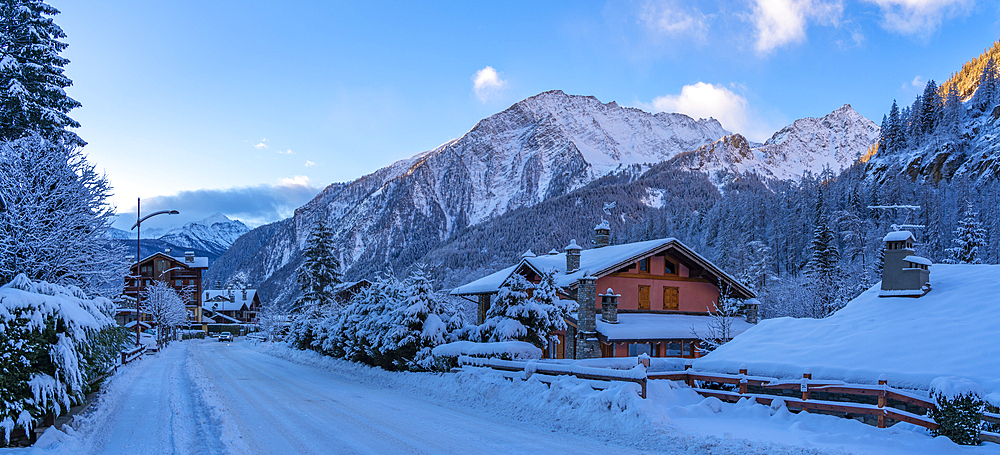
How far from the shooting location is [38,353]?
30.6ft

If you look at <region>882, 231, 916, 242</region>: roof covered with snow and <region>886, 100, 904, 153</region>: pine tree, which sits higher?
<region>886, 100, 904, 153</region>: pine tree

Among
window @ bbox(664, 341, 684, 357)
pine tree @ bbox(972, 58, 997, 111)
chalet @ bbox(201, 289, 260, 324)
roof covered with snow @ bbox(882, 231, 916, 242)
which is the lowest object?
chalet @ bbox(201, 289, 260, 324)

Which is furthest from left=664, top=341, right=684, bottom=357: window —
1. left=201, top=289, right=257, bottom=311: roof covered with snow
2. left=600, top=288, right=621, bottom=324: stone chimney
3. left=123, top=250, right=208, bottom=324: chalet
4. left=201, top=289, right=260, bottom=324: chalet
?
left=201, top=289, right=257, bottom=311: roof covered with snow

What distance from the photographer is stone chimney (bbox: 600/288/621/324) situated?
2644cm

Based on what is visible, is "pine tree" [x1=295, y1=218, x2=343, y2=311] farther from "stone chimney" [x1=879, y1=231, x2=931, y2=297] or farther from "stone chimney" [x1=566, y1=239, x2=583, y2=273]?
"stone chimney" [x1=879, y1=231, x2=931, y2=297]

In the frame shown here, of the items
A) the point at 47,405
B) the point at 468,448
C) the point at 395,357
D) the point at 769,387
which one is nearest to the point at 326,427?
the point at 468,448

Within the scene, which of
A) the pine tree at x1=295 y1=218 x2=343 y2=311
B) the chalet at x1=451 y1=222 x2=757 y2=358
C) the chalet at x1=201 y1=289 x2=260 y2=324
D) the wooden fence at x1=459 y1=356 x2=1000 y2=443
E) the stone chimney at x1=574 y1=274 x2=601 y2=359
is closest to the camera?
the wooden fence at x1=459 y1=356 x2=1000 y2=443

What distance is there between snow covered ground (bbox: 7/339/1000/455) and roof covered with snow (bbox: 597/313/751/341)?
935 centimetres

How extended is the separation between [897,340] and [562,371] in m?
7.97

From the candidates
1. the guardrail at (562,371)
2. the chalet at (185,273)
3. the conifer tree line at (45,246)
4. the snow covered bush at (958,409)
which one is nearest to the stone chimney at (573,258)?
the guardrail at (562,371)

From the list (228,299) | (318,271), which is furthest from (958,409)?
(228,299)

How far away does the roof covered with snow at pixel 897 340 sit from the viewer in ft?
37.6

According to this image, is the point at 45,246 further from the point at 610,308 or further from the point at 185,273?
the point at 185,273

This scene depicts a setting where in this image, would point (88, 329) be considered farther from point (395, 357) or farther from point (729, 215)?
point (729, 215)
